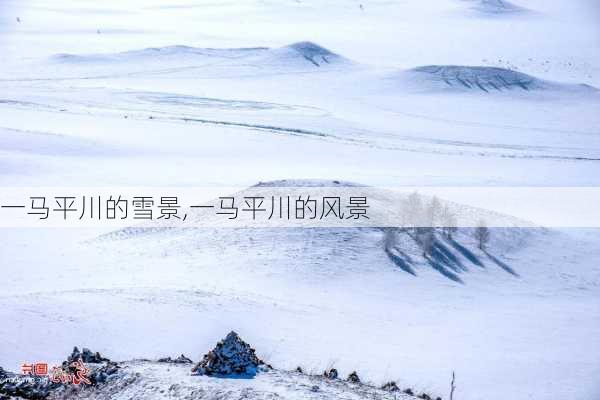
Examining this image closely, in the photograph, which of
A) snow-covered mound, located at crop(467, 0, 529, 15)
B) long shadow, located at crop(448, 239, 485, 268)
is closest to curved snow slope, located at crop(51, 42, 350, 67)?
snow-covered mound, located at crop(467, 0, 529, 15)

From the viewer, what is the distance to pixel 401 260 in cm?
2312

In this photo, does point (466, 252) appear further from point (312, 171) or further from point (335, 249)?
point (312, 171)

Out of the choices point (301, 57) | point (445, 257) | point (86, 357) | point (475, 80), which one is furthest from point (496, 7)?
point (86, 357)

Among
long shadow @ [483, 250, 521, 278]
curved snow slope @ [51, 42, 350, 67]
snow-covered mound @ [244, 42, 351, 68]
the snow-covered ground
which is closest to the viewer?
the snow-covered ground

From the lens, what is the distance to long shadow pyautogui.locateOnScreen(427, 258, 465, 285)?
2239cm

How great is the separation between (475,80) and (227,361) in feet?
169

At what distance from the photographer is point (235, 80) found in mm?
60812

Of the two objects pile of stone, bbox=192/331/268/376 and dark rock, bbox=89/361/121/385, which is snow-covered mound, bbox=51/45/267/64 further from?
pile of stone, bbox=192/331/268/376

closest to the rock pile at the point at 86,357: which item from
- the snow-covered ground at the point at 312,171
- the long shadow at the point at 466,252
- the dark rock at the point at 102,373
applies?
the dark rock at the point at 102,373

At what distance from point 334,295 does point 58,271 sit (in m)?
7.80

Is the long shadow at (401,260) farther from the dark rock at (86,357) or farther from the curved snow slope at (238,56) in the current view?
the curved snow slope at (238,56)

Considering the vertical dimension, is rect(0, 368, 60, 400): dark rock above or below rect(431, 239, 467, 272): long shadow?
below

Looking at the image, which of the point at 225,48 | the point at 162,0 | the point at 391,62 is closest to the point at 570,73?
the point at 391,62

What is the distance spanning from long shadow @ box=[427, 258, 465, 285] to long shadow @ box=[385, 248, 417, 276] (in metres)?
0.67
